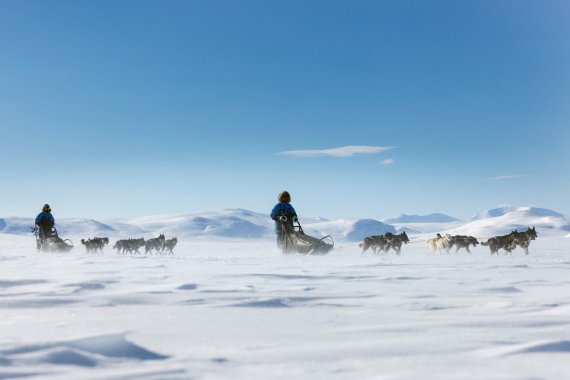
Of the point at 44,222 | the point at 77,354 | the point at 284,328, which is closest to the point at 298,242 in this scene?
the point at 44,222

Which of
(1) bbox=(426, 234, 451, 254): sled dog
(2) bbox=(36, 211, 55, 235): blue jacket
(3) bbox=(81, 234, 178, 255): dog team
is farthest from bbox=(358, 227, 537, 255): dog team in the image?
(2) bbox=(36, 211, 55, 235): blue jacket

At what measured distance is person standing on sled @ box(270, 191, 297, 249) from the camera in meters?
13.2

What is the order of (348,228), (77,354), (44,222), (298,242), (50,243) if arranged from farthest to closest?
1. (348,228)
2. (44,222)
3. (50,243)
4. (298,242)
5. (77,354)

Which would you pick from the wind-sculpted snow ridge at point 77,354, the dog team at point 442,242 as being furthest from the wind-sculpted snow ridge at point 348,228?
the wind-sculpted snow ridge at point 77,354

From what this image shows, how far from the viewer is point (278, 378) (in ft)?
6.51

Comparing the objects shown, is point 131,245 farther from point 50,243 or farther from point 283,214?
point 283,214

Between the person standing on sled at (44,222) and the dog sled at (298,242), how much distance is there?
24.1 feet

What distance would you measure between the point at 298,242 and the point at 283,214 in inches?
37.5

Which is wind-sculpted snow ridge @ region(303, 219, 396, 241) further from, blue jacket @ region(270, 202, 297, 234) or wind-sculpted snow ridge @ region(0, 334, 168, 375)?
wind-sculpted snow ridge @ region(0, 334, 168, 375)

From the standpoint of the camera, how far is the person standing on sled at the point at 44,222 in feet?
53.1

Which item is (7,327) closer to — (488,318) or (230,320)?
(230,320)

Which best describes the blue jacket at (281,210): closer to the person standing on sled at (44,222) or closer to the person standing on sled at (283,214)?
the person standing on sled at (283,214)

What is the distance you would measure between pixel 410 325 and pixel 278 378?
4.11 feet

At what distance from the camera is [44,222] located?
16359 mm
